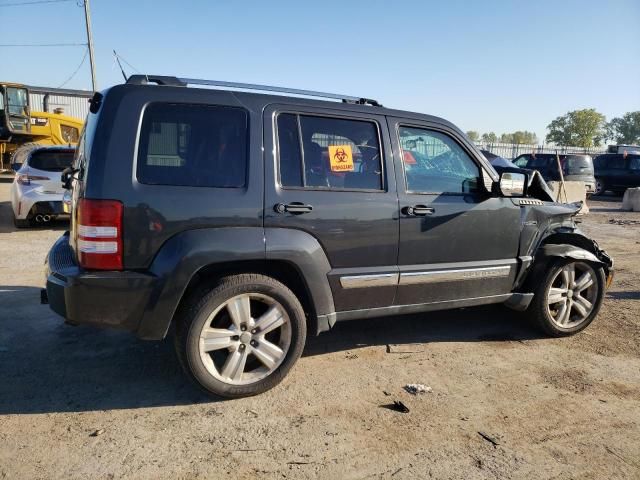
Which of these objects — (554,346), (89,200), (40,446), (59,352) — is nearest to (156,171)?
(89,200)

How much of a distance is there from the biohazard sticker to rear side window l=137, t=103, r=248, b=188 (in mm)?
633

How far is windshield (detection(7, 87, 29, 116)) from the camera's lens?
55.0ft

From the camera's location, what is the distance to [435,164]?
12.4ft

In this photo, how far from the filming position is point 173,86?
9.86 feet

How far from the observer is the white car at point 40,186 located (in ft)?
27.1

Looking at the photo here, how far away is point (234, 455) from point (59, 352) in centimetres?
199

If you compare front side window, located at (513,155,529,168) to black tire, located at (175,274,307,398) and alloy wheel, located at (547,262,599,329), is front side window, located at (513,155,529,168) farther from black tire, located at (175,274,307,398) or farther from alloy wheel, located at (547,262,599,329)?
black tire, located at (175,274,307,398)

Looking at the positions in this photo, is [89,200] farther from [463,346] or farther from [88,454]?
[463,346]

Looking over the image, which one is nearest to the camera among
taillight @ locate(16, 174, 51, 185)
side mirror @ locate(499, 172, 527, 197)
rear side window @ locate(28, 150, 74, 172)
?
side mirror @ locate(499, 172, 527, 197)

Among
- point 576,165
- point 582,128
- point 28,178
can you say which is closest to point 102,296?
point 28,178

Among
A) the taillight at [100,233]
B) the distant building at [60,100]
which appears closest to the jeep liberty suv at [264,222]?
the taillight at [100,233]

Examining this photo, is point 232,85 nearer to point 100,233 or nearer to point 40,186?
point 100,233

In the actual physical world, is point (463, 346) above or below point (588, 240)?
below

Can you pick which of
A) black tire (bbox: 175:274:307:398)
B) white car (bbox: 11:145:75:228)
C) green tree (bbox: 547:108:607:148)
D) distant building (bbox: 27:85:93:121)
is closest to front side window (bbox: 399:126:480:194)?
black tire (bbox: 175:274:307:398)
